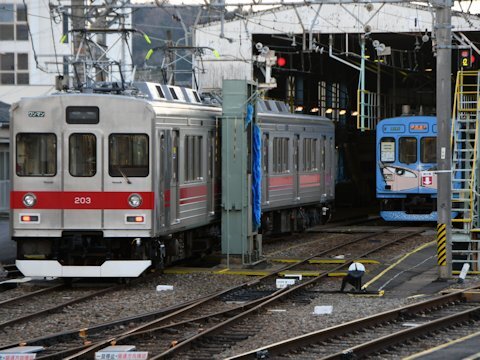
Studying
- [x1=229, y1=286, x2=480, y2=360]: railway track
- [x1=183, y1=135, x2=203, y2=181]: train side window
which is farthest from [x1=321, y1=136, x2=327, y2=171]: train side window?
[x1=229, y1=286, x2=480, y2=360]: railway track

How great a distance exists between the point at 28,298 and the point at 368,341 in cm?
551

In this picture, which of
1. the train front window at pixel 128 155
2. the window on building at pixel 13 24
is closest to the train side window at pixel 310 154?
the train front window at pixel 128 155

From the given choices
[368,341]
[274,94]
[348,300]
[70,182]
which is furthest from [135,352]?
[274,94]

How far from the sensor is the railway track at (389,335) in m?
10.6

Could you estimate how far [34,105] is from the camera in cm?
1620

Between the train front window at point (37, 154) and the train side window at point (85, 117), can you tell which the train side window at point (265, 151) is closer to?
the train side window at point (85, 117)

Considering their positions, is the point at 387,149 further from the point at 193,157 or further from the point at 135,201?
the point at 135,201

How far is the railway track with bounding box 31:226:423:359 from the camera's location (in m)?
10.7

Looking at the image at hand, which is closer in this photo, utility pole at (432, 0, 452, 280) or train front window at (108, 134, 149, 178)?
train front window at (108, 134, 149, 178)

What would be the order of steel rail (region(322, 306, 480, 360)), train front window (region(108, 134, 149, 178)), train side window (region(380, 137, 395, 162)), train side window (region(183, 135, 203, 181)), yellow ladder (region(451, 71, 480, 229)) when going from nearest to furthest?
1. steel rail (region(322, 306, 480, 360))
2. train front window (region(108, 134, 149, 178))
3. yellow ladder (region(451, 71, 480, 229))
4. train side window (region(183, 135, 203, 181))
5. train side window (region(380, 137, 395, 162))

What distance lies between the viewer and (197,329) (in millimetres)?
12305

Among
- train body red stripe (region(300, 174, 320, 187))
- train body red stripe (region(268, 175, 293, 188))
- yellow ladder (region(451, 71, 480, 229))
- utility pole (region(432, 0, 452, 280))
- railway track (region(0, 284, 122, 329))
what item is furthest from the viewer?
train body red stripe (region(300, 174, 320, 187))

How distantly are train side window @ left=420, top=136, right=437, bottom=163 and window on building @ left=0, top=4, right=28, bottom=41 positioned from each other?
28.5 metres

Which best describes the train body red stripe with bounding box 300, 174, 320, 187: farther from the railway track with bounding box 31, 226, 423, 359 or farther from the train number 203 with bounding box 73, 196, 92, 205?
the train number 203 with bounding box 73, 196, 92, 205
